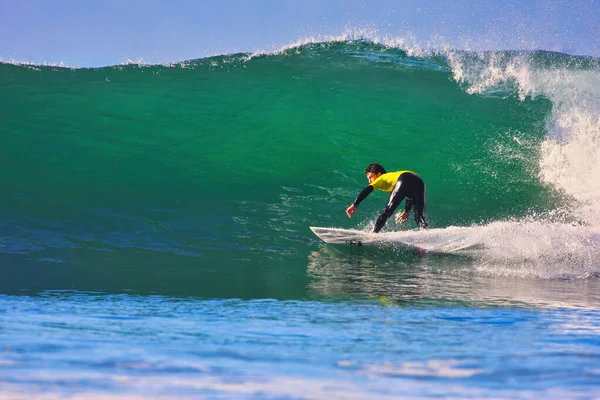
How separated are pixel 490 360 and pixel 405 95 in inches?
413

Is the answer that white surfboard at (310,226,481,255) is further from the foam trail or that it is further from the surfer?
the surfer

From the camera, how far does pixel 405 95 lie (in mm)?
12320

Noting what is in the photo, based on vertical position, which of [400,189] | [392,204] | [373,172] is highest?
[373,172]

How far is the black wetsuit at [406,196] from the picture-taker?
7.17 meters

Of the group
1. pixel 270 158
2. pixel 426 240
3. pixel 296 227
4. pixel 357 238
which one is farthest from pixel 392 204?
pixel 270 158

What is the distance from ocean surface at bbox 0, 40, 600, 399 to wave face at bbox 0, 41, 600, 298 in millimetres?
45

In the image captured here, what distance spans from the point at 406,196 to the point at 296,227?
1.35 m

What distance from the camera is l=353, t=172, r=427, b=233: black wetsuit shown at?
717 centimetres

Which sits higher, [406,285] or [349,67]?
[349,67]

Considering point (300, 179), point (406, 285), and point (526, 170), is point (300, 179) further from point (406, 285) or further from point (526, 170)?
point (406, 285)

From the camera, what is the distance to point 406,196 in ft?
24.0

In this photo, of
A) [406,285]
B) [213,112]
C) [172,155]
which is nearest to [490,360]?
[406,285]

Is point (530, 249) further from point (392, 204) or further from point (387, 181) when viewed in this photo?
point (387, 181)

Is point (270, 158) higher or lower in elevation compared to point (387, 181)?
higher
